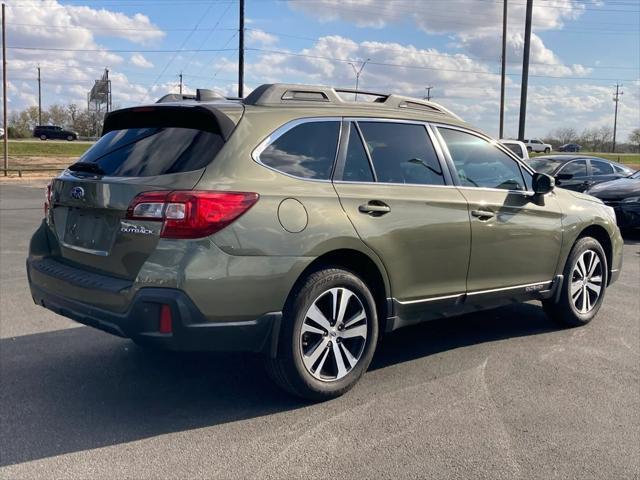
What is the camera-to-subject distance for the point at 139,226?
3.46m

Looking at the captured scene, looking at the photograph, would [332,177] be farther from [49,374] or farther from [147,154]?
[49,374]

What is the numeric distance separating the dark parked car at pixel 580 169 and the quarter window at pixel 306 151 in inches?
463

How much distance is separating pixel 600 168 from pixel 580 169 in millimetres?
674

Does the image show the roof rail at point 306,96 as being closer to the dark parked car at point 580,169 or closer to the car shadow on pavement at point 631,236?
the car shadow on pavement at point 631,236

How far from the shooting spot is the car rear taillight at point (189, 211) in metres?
3.36

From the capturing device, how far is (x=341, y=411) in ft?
12.6

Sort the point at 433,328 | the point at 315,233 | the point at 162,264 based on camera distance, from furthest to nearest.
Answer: the point at 433,328
the point at 315,233
the point at 162,264

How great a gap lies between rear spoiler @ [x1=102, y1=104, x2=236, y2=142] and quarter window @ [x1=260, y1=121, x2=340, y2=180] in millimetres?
294

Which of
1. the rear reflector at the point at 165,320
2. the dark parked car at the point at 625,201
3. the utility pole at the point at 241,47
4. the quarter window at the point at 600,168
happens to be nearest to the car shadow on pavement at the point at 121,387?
the rear reflector at the point at 165,320

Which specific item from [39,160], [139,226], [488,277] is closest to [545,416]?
A: [488,277]

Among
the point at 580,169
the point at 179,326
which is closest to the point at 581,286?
the point at 179,326

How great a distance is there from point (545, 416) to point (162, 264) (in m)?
2.40

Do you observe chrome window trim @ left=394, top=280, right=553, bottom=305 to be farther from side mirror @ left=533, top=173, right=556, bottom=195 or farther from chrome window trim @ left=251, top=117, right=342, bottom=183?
chrome window trim @ left=251, top=117, right=342, bottom=183

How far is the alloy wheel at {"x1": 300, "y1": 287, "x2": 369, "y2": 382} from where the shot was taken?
385cm
